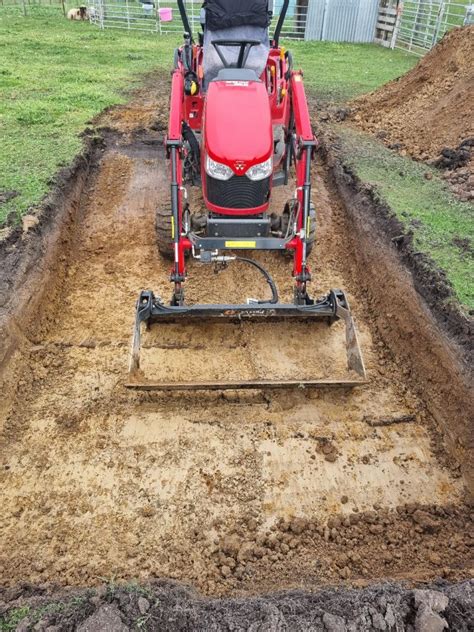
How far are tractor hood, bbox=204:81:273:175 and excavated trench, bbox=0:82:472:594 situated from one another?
1.62 meters

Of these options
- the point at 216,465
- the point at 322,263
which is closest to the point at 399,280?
the point at 322,263

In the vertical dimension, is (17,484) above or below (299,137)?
below

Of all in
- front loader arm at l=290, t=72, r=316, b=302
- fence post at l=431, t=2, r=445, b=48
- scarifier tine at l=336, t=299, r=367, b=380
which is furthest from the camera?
fence post at l=431, t=2, r=445, b=48

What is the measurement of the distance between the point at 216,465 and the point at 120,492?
739 millimetres

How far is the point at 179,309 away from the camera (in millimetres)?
4820

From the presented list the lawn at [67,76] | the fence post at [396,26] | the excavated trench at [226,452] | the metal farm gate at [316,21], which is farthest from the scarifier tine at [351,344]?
the fence post at [396,26]

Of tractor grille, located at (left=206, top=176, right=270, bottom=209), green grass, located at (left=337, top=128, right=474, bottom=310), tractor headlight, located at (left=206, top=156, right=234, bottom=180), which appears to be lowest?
green grass, located at (left=337, top=128, right=474, bottom=310)

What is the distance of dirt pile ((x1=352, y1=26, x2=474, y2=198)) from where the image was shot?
339 inches

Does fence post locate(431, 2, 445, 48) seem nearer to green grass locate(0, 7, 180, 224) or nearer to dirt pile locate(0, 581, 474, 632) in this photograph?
green grass locate(0, 7, 180, 224)

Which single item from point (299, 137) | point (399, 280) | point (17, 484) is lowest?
point (17, 484)

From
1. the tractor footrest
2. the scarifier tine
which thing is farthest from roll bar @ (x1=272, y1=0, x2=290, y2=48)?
the scarifier tine

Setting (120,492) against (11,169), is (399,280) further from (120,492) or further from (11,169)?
(11,169)

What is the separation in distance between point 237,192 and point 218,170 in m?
0.29

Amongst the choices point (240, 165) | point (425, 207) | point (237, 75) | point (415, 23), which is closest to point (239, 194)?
point (240, 165)
